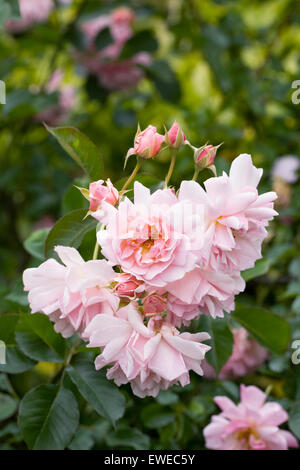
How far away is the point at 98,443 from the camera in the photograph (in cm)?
112

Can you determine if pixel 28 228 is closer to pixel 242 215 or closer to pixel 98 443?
pixel 98 443

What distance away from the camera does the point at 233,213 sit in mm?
727

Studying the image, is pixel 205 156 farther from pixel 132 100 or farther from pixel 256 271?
pixel 132 100

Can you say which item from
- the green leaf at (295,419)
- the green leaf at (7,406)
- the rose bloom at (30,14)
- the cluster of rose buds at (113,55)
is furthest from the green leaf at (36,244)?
the rose bloom at (30,14)

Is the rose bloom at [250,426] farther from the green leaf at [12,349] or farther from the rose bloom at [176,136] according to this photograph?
the rose bloom at [176,136]

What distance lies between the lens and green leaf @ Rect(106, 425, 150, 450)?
106 cm

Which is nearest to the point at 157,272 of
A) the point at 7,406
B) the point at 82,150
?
the point at 82,150

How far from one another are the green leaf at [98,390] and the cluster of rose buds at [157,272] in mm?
119

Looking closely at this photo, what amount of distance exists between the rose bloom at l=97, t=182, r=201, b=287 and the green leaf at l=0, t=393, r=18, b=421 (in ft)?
1.61

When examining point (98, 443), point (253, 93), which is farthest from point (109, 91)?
point (98, 443)

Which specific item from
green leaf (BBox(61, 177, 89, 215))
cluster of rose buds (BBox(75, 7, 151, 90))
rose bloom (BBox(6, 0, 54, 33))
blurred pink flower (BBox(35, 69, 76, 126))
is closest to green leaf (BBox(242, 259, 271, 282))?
green leaf (BBox(61, 177, 89, 215))

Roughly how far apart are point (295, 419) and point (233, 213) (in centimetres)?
48
